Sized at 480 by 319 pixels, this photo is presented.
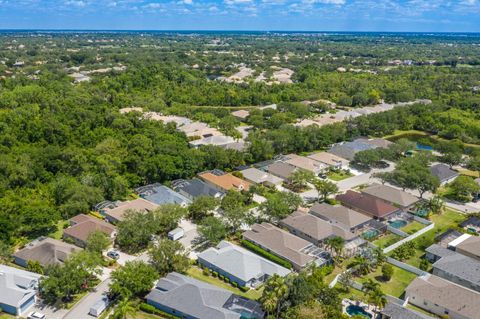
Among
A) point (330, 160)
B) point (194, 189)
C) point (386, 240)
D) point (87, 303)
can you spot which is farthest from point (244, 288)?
point (330, 160)

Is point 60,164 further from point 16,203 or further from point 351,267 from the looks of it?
point 351,267

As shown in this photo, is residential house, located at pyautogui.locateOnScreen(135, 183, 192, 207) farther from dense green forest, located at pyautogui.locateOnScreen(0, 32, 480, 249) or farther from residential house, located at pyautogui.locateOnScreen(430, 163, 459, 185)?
residential house, located at pyautogui.locateOnScreen(430, 163, 459, 185)

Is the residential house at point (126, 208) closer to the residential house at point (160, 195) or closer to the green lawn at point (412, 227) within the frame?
the residential house at point (160, 195)

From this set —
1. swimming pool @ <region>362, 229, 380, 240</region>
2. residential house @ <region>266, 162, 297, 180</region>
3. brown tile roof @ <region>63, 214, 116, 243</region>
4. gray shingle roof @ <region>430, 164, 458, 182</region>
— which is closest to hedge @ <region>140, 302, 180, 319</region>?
brown tile roof @ <region>63, 214, 116, 243</region>

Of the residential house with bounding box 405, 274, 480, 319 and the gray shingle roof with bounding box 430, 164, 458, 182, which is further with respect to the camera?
the gray shingle roof with bounding box 430, 164, 458, 182

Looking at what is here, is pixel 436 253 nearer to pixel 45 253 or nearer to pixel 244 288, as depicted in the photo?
pixel 244 288

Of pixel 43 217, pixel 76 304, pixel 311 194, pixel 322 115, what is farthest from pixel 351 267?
pixel 322 115
